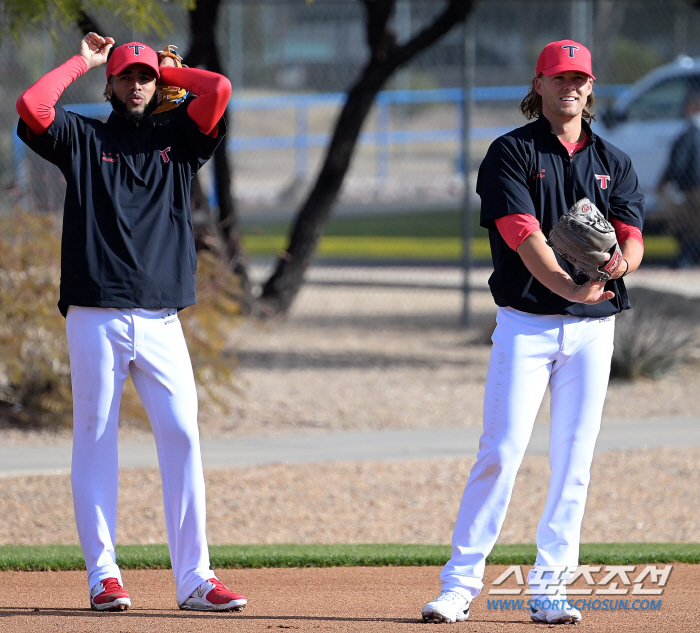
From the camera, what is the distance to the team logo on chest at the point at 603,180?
4.11 m

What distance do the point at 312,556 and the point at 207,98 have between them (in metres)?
2.16

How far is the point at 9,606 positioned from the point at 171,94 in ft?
6.63

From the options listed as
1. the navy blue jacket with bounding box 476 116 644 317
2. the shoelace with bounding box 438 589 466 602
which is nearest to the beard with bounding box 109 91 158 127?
the navy blue jacket with bounding box 476 116 644 317

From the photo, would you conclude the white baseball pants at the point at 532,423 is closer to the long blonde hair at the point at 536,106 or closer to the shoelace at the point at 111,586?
the long blonde hair at the point at 536,106

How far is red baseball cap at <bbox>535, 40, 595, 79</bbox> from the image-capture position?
157 inches

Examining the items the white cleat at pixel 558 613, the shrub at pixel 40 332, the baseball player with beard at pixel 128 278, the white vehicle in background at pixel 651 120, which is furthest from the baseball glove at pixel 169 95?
the white vehicle in background at pixel 651 120

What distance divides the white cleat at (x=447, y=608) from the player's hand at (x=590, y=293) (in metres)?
1.09

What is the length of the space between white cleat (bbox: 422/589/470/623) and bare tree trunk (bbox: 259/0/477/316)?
688cm

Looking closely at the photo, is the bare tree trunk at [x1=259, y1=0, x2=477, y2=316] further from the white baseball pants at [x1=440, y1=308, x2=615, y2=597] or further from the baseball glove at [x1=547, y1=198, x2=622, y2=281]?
the baseball glove at [x1=547, y1=198, x2=622, y2=281]

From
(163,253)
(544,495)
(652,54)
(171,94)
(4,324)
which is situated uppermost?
(652,54)

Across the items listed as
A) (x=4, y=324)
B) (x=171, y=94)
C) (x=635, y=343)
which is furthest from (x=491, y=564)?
(x=635, y=343)

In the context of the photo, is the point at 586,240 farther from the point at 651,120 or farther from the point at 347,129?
the point at 651,120

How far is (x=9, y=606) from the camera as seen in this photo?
4434mm

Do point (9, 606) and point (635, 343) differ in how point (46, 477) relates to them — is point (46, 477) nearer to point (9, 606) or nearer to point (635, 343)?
point (9, 606)
